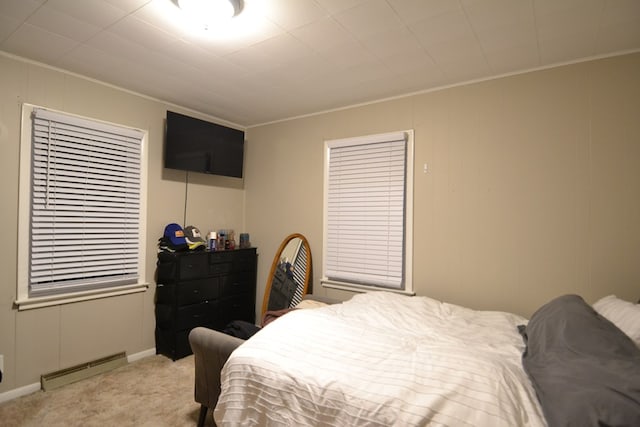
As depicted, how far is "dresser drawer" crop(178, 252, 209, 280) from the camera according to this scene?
314 cm

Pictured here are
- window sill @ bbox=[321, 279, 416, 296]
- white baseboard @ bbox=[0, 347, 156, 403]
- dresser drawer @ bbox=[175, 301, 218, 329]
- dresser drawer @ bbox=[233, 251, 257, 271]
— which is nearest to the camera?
white baseboard @ bbox=[0, 347, 156, 403]

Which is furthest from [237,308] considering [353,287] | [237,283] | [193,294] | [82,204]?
[82,204]

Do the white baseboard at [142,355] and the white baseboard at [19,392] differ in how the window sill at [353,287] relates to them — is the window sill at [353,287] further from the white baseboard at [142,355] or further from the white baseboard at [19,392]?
the white baseboard at [19,392]

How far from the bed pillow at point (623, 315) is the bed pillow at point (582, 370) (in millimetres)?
113

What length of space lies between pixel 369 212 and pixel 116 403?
2574mm

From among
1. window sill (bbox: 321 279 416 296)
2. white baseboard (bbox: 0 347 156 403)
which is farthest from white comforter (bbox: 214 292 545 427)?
white baseboard (bbox: 0 347 156 403)

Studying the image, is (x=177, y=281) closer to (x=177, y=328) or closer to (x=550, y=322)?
(x=177, y=328)

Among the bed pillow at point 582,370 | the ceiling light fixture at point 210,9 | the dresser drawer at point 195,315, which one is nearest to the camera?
the bed pillow at point 582,370

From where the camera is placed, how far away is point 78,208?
2.76m

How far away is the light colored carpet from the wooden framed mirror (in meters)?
1.10

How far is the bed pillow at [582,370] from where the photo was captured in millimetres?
955

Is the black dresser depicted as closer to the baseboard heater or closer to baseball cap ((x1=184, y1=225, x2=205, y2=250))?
baseball cap ((x1=184, y1=225, x2=205, y2=250))

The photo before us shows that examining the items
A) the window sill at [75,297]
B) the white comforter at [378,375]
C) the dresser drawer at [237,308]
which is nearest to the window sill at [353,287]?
the white comforter at [378,375]

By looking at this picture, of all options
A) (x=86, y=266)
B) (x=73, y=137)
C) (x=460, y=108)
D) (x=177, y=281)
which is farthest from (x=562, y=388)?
(x=73, y=137)
